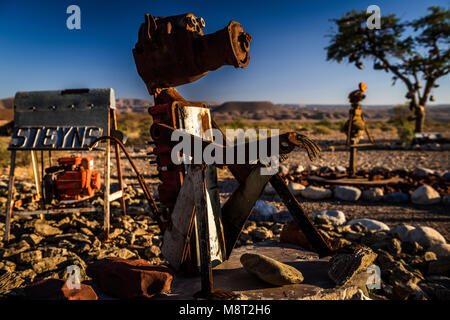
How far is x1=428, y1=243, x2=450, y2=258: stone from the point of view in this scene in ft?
11.8

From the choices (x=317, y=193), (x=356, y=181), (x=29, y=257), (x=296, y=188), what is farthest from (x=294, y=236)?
Result: (x=356, y=181)

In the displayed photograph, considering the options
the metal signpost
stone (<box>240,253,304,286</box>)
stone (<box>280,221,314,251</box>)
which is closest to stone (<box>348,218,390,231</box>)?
stone (<box>280,221,314,251</box>)

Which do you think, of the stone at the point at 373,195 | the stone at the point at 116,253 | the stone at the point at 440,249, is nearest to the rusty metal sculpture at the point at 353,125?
the stone at the point at 373,195

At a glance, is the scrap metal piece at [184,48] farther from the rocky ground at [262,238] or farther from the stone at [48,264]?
the stone at [48,264]

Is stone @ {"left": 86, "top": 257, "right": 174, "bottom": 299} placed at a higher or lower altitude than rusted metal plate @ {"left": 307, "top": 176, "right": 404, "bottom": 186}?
higher

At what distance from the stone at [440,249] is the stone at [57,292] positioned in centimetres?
354

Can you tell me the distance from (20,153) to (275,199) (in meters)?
10.3

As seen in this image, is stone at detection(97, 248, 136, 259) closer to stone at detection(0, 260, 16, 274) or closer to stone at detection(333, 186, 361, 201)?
stone at detection(0, 260, 16, 274)

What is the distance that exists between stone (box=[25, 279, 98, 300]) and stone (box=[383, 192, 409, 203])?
6.07 meters

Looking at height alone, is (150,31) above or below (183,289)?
above

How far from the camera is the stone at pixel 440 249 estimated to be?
11.8 feet
